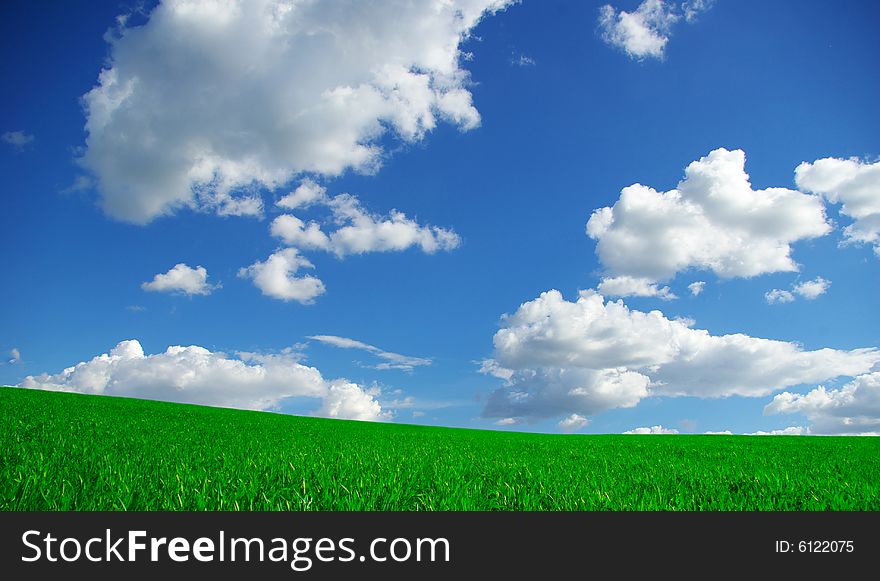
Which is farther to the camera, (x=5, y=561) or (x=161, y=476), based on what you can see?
(x=161, y=476)

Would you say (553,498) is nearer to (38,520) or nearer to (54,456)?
(38,520)

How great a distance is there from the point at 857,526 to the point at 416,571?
11.9 feet

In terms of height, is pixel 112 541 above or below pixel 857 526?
above

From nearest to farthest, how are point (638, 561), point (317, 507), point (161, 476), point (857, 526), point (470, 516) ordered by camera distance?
point (638, 561) → point (470, 516) → point (857, 526) → point (317, 507) → point (161, 476)

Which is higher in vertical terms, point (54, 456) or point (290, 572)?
point (54, 456)

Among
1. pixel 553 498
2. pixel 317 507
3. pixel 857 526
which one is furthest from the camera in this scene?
pixel 553 498

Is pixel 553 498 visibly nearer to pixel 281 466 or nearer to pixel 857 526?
pixel 857 526

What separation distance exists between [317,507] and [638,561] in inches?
102

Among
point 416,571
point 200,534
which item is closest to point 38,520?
point 200,534

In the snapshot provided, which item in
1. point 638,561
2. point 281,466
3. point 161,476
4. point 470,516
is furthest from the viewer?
point 281,466

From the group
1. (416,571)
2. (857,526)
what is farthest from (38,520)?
(857,526)

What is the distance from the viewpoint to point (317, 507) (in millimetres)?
4137

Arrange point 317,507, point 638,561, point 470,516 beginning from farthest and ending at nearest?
point 317,507 < point 470,516 < point 638,561

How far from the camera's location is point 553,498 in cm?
474
